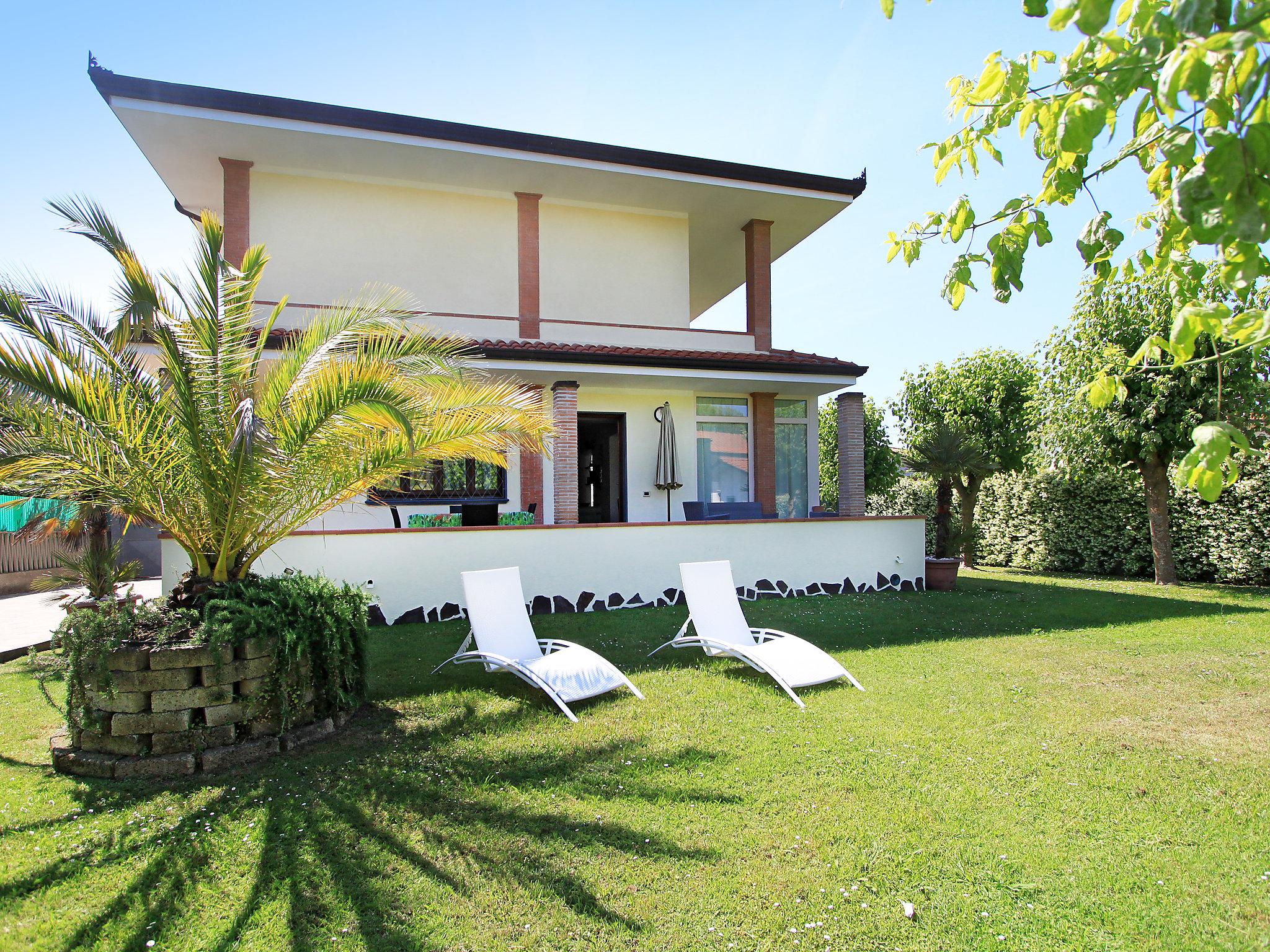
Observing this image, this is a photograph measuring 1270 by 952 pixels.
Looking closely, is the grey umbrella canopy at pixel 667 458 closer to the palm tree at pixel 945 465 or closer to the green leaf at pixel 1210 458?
the palm tree at pixel 945 465

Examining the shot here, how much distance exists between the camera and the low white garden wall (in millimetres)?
9617

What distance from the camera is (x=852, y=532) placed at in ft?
40.9

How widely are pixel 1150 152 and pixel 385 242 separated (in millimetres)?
13899

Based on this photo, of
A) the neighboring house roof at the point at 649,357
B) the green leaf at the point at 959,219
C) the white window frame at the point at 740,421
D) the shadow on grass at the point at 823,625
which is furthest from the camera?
the white window frame at the point at 740,421

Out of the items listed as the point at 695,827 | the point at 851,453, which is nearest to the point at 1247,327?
the point at 695,827

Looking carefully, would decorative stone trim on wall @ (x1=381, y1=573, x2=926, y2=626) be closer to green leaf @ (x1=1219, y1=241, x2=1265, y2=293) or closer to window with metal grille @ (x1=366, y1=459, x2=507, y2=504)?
window with metal grille @ (x1=366, y1=459, x2=507, y2=504)

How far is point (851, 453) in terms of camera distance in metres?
14.2

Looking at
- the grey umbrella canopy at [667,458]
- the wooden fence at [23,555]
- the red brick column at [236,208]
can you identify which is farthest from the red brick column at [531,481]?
the wooden fence at [23,555]

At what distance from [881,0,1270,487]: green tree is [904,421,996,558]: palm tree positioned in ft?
37.4

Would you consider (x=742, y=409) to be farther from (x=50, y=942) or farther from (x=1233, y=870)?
(x=50, y=942)

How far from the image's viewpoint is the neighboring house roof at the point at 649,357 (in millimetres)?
12141

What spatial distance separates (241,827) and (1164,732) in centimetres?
647

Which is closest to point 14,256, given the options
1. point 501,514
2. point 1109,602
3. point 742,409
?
point 501,514

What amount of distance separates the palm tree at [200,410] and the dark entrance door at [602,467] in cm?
871
